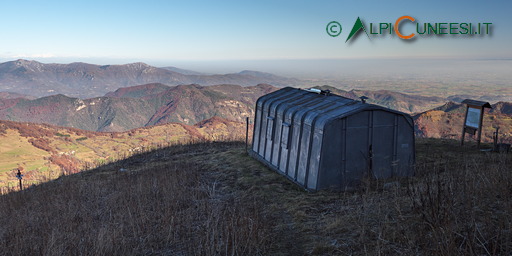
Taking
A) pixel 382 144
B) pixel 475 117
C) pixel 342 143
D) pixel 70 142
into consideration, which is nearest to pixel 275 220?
pixel 342 143

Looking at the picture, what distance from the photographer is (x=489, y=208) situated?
6.36m

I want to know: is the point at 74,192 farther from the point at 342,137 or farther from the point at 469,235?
the point at 469,235

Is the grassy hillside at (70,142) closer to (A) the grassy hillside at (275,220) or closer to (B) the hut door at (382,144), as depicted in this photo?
(B) the hut door at (382,144)

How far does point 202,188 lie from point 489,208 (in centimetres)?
881

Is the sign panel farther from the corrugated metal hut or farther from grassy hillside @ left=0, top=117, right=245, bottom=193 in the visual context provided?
grassy hillside @ left=0, top=117, right=245, bottom=193

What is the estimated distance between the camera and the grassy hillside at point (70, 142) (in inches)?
3789

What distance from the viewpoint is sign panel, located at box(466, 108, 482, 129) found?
16312 mm

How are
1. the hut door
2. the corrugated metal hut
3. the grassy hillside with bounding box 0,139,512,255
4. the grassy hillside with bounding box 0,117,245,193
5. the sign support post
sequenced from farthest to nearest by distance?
1. the grassy hillside with bounding box 0,117,245,193
2. the sign support post
3. the hut door
4. the corrugated metal hut
5. the grassy hillside with bounding box 0,139,512,255

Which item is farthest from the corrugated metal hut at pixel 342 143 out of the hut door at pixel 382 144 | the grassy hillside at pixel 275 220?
the grassy hillside at pixel 275 220

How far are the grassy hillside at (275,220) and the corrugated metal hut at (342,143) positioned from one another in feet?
2.82

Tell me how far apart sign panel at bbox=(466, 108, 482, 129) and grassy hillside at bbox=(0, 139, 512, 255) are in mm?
3896

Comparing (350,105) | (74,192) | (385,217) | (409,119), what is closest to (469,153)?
(409,119)

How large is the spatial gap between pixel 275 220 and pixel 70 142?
132286 millimetres

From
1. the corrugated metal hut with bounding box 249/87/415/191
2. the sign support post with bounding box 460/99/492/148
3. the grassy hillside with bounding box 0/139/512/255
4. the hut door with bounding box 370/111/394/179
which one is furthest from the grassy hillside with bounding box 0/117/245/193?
the grassy hillside with bounding box 0/139/512/255
